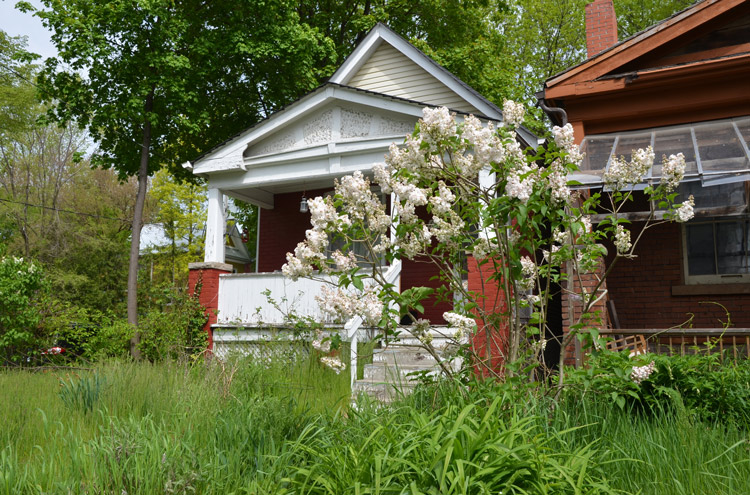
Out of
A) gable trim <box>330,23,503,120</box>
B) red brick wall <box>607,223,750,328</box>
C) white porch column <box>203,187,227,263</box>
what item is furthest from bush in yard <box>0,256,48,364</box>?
red brick wall <box>607,223,750,328</box>

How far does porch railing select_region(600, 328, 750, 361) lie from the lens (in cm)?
561

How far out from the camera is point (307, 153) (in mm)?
10656

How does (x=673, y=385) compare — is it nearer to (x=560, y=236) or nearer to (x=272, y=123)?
(x=560, y=236)

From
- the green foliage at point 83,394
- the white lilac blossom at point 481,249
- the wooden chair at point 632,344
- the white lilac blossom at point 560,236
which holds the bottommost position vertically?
the green foliage at point 83,394

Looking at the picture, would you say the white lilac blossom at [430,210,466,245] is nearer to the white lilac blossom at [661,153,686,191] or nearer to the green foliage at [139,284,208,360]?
the white lilac blossom at [661,153,686,191]

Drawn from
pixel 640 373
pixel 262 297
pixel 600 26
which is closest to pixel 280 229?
pixel 262 297

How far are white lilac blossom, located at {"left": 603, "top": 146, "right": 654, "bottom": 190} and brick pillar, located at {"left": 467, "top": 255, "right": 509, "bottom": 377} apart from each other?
3.54 feet

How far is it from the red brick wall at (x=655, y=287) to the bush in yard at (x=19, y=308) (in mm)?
9797

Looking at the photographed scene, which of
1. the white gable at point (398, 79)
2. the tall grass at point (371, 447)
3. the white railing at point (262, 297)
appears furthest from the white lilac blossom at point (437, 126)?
the white gable at point (398, 79)

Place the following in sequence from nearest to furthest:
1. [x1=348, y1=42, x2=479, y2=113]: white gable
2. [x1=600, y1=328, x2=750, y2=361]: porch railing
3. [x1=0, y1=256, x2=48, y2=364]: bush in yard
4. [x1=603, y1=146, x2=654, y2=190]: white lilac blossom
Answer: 1. [x1=603, y1=146, x2=654, y2=190]: white lilac blossom
2. [x1=600, y1=328, x2=750, y2=361]: porch railing
3. [x1=0, y1=256, x2=48, y2=364]: bush in yard
4. [x1=348, y1=42, x2=479, y2=113]: white gable

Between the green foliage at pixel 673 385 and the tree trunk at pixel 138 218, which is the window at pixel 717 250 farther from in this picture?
the tree trunk at pixel 138 218

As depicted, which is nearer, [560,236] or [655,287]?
[560,236]

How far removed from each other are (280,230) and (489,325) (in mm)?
9986

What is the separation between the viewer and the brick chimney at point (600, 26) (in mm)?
10461
